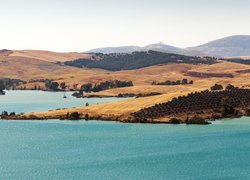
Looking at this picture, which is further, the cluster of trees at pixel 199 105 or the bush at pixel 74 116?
the bush at pixel 74 116

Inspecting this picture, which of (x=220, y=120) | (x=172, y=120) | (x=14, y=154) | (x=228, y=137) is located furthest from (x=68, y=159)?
(x=220, y=120)

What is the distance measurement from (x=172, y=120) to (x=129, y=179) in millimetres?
69823

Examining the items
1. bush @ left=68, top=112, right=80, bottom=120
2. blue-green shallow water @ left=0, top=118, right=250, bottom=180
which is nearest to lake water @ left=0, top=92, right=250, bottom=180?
blue-green shallow water @ left=0, top=118, right=250, bottom=180

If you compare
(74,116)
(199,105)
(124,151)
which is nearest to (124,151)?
(124,151)

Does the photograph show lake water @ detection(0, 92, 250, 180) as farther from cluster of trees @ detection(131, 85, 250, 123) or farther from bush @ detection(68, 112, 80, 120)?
cluster of trees @ detection(131, 85, 250, 123)

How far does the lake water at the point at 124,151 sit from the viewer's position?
3661 inches

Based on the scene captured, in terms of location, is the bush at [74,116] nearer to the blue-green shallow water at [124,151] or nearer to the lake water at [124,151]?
the lake water at [124,151]

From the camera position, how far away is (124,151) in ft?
372

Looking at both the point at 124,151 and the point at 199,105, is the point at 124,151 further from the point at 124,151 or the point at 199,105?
the point at 199,105

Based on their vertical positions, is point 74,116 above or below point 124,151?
above

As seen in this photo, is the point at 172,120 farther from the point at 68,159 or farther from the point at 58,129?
the point at 68,159

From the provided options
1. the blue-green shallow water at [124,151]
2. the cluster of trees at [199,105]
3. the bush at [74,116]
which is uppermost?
the cluster of trees at [199,105]

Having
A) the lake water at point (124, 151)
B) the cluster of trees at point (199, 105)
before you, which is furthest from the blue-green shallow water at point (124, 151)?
the cluster of trees at point (199, 105)

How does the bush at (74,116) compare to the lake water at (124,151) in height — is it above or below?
above
